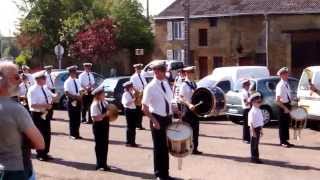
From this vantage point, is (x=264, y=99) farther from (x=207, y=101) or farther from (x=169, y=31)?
(x=169, y=31)

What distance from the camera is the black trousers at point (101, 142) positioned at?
12586 mm

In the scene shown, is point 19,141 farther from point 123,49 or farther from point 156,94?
point 123,49

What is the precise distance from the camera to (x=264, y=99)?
20094 millimetres

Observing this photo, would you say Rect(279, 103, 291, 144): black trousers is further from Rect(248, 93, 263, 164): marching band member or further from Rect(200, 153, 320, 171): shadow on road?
Rect(248, 93, 263, 164): marching band member

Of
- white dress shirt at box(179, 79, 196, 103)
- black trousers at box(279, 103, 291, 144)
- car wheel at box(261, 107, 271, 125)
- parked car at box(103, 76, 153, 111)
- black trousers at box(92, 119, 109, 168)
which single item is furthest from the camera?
parked car at box(103, 76, 153, 111)

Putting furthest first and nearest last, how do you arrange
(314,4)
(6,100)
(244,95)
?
(314,4), (244,95), (6,100)

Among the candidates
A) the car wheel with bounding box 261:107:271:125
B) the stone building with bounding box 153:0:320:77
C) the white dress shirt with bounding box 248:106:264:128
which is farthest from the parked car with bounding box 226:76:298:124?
the stone building with bounding box 153:0:320:77

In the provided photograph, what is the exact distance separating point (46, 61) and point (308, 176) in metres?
49.8

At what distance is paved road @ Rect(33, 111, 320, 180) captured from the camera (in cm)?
1191

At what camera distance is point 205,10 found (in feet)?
170

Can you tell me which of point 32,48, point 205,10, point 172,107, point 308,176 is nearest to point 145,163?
point 172,107

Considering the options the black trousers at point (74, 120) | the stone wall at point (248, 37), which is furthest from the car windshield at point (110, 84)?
the stone wall at point (248, 37)

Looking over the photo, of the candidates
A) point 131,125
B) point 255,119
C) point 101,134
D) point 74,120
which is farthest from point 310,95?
point 101,134

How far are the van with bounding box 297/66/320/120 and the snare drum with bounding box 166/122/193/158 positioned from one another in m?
7.59
